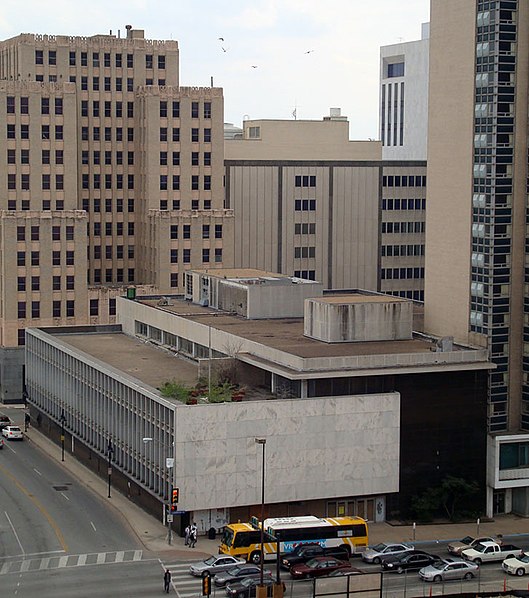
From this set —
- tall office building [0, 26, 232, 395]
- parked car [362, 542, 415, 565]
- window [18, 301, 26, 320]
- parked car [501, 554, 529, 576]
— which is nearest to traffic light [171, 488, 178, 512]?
parked car [362, 542, 415, 565]

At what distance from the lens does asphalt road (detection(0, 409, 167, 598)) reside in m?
88.9

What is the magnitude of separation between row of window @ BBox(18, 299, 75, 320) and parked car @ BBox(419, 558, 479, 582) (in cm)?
8517

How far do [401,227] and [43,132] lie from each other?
170ft

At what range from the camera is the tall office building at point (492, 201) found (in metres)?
110

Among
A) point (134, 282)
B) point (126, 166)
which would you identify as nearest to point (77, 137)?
point (126, 166)

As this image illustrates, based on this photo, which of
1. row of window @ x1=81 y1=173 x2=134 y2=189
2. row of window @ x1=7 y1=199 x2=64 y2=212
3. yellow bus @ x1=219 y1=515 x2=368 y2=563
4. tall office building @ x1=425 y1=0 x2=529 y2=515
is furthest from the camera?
row of window @ x1=81 y1=173 x2=134 y2=189

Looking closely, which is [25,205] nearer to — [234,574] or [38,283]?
[38,283]

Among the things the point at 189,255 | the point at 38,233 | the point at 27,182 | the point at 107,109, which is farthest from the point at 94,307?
the point at 107,109

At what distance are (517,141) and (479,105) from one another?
4198 mm

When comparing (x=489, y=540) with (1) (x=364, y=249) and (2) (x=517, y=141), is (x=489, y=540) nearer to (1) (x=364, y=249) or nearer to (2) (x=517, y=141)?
(2) (x=517, y=141)

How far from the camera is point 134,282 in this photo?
184m

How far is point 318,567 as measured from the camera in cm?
9150

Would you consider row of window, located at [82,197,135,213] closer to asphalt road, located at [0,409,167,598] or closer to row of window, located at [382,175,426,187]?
row of window, located at [382,175,426,187]

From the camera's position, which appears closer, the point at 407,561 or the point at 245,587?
the point at 245,587
